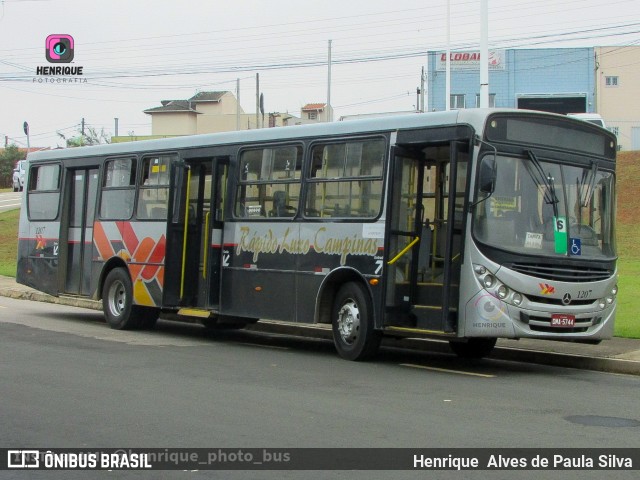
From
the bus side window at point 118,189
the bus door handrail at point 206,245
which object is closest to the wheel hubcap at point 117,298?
the bus side window at point 118,189

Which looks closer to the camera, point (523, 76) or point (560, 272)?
point (560, 272)

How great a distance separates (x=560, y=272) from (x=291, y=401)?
171 inches

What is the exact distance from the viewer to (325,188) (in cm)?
1448

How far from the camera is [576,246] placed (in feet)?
42.6

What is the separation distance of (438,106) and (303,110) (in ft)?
83.7

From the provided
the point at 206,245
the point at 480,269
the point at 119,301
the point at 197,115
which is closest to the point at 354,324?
the point at 480,269

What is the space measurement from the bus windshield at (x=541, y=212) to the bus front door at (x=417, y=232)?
2.51 feet

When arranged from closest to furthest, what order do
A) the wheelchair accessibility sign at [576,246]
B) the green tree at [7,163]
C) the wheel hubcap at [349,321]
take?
1. the wheelchair accessibility sign at [576,246]
2. the wheel hubcap at [349,321]
3. the green tree at [7,163]

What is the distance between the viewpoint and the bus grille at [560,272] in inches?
493

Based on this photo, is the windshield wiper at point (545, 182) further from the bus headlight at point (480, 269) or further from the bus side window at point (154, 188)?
the bus side window at point (154, 188)

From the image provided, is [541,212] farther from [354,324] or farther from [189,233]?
[189,233]

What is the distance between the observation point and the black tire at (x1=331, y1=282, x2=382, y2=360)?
13.5 metres

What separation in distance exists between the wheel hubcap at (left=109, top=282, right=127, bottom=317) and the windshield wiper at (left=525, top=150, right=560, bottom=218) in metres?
8.36

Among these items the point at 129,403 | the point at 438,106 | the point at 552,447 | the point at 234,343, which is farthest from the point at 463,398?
the point at 438,106
